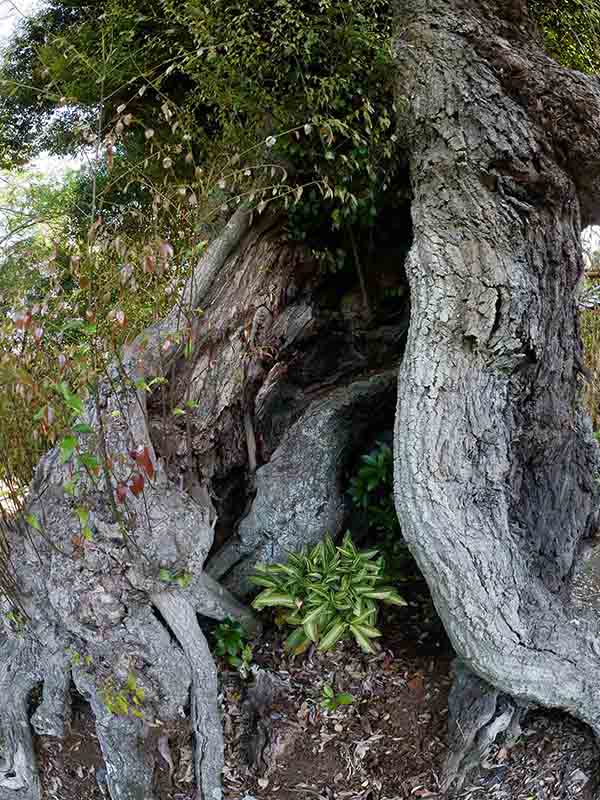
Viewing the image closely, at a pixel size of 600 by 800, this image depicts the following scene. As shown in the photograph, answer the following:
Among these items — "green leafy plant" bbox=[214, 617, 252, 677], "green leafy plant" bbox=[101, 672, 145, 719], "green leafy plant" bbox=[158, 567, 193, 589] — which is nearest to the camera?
"green leafy plant" bbox=[101, 672, 145, 719]

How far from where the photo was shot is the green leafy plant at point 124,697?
2178 millimetres

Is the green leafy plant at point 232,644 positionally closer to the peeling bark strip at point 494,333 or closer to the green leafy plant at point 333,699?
the green leafy plant at point 333,699

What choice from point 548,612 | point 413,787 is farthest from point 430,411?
point 413,787

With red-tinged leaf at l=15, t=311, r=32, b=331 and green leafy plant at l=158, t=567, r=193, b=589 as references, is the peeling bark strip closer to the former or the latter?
green leafy plant at l=158, t=567, r=193, b=589

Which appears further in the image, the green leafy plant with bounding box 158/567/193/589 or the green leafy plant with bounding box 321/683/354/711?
the green leafy plant with bounding box 321/683/354/711

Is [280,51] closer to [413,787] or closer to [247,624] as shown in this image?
[247,624]

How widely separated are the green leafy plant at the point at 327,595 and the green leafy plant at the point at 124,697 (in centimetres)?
52

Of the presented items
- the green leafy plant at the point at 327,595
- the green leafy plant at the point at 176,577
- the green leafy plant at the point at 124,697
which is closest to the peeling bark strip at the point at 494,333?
the green leafy plant at the point at 327,595

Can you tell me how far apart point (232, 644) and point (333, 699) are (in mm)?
460

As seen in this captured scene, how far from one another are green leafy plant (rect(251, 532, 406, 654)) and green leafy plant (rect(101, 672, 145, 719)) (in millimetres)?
515

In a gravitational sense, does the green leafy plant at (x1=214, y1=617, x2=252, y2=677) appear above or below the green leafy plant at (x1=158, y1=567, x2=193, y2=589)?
below

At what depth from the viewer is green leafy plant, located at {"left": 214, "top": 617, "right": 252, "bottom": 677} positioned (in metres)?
2.63

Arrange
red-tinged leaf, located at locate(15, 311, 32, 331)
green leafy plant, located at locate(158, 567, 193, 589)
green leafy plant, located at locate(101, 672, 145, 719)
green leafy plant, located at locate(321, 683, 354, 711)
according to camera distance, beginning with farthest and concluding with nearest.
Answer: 1. green leafy plant, located at locate(321, 683, 354, 711)
2. green leafy plant, located at locate(158, 567, 193, 589)
3. green leafy plant, located at locate(101, 672, 145, 719)
4. red-tinged leaf, located at locate(15, 311, 32, 331)

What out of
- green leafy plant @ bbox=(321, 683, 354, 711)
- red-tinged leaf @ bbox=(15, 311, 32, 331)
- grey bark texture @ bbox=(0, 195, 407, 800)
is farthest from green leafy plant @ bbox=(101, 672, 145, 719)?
red-tinged leaf @ bbox=(15, 311, 32, 331)
